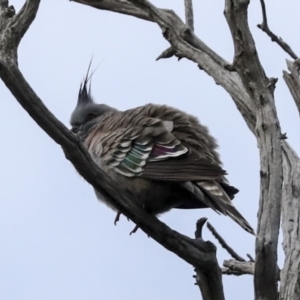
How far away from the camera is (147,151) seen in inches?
214

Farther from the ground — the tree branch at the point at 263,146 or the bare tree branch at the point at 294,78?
the bare tree branch at the point at 294,78

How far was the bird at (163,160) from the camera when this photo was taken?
16.5 feet

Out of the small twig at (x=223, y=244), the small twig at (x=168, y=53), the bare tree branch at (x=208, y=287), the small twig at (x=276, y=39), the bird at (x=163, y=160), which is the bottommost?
the bare tree branch at (x=208, y=287)

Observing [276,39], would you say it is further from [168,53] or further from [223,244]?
[223,244]

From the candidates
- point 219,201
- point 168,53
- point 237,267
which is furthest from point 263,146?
point 168,53

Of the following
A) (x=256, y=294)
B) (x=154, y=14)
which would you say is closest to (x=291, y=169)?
(x=256, y=294)

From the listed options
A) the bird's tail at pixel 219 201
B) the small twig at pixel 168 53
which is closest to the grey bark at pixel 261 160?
the bird's tail at pixel 219 201

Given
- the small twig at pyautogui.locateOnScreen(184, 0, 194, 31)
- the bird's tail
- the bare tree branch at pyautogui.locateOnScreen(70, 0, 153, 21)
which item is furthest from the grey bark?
the bare tree branch at pyautogui.locateOnScreen(70, 0, 153, 21)

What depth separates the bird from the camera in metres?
5.02

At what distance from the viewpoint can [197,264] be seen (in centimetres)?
458

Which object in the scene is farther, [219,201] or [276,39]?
[276,39]

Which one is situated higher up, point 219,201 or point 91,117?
point 91,117

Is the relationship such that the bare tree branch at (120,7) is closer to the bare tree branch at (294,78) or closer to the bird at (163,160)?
the bird at (163,160)

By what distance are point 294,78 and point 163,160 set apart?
105 centimetres
